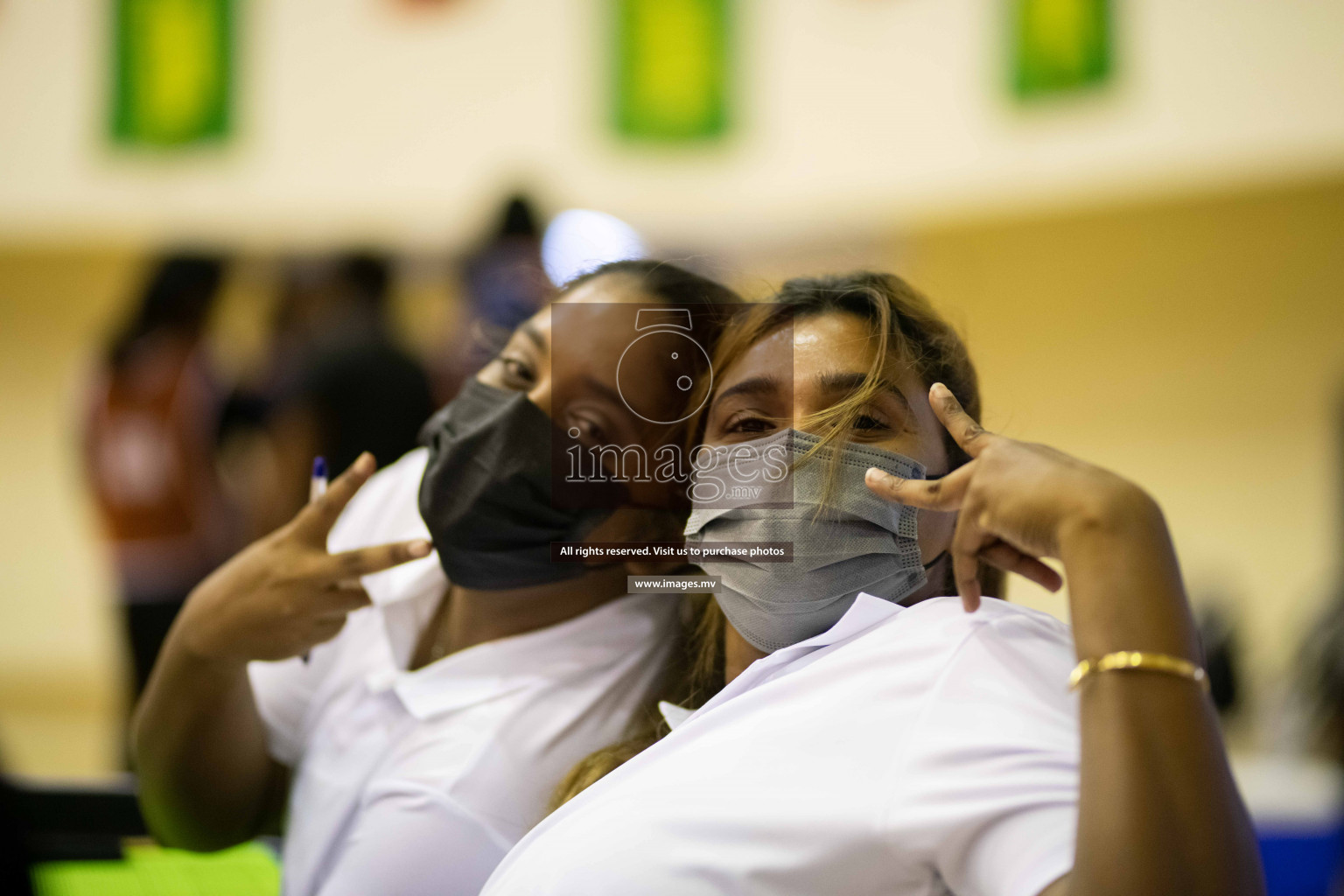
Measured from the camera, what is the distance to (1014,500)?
2.31ft

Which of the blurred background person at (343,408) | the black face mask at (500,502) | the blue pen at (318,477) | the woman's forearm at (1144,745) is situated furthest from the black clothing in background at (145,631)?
the woman's forearm at (1144,745)

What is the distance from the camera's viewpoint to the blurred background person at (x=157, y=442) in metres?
2.72

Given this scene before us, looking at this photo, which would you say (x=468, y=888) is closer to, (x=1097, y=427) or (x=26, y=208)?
(x=1097, y=427)

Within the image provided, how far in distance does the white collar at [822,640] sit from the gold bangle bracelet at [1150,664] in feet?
0.78

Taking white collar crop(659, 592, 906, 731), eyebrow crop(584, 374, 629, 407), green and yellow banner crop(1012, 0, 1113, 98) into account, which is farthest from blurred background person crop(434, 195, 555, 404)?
green and yellow banner crop(1012, 0, 1113, 98)

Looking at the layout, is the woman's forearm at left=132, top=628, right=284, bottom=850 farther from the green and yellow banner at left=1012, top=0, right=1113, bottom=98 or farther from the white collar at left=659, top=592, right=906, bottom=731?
the green and yellow banner at left=1012, top=0, right=1113, bottom=98

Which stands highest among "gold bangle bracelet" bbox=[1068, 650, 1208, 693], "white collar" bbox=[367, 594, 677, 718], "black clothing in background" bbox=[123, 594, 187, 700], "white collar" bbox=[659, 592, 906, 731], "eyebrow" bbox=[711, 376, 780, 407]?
"eyebrow" bbox=[711, 376, 780, 407]

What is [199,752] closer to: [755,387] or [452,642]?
[452,642]

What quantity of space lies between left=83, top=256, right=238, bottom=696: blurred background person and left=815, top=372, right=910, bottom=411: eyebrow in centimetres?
238

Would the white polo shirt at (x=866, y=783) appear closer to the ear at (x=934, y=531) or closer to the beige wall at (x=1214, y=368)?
the ear at (x=934, y=531)

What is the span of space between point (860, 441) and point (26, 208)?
5064mm

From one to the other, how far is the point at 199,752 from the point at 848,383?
3.26ft

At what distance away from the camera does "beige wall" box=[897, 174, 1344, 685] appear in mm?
4016

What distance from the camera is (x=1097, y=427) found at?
431 centimetres
